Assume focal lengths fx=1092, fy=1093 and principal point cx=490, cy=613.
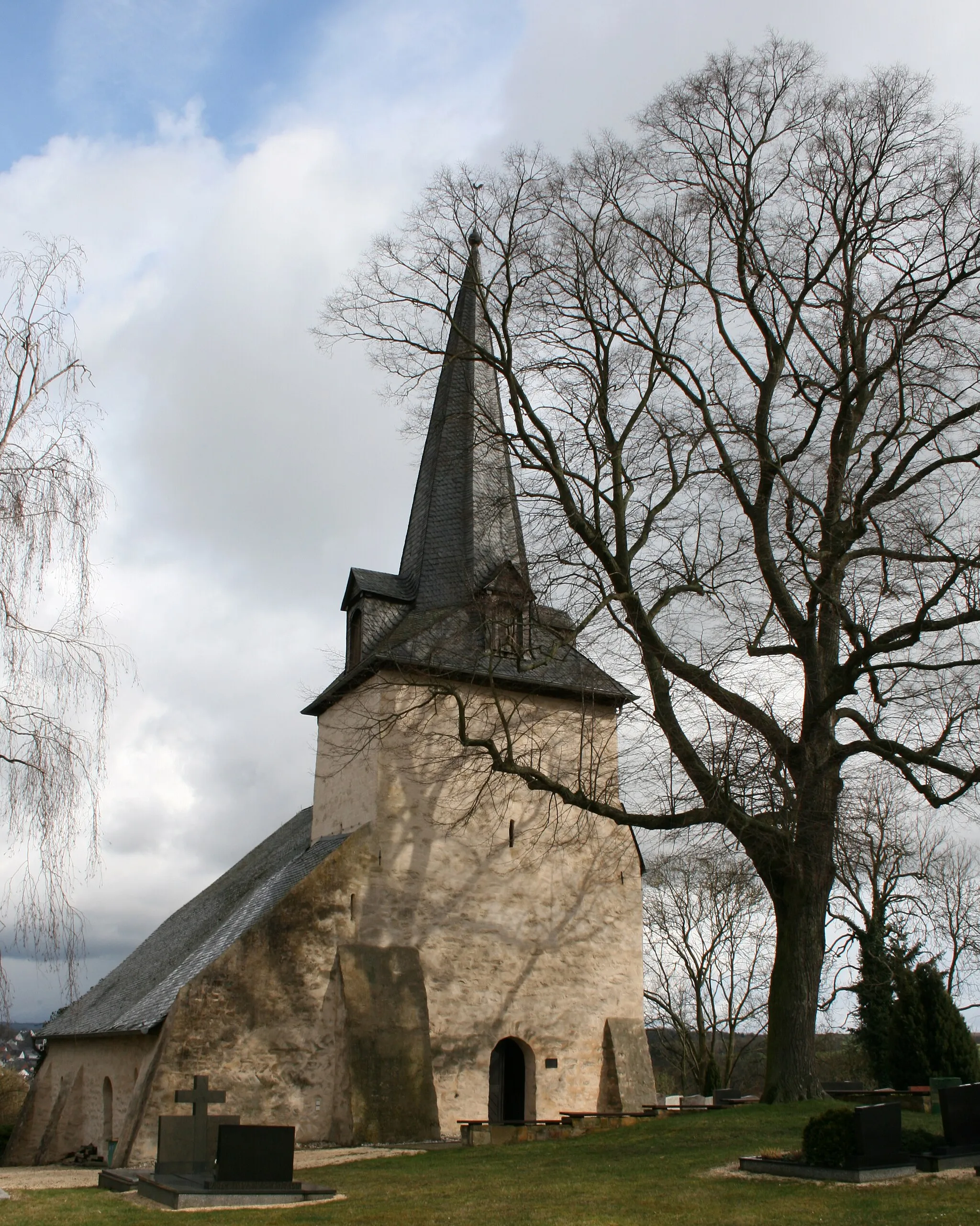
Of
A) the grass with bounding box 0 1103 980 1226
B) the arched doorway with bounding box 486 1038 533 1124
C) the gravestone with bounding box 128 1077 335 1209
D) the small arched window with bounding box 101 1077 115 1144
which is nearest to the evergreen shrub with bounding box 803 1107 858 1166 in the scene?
the grass with bounding box 0 1103 980 1226

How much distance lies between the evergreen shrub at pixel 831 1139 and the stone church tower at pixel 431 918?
18.8ft

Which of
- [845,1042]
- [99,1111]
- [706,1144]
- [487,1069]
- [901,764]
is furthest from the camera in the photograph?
[845,1042]

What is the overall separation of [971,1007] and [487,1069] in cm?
1883

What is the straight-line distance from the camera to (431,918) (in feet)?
61.3

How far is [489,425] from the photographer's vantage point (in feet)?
62.2

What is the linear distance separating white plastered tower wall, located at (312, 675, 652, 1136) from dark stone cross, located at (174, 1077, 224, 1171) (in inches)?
210

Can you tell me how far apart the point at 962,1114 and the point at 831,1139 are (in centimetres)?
140

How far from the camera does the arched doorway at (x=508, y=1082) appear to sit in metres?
18.7

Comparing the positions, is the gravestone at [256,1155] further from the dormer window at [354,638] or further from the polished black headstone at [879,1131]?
the dormer window at [354,638]

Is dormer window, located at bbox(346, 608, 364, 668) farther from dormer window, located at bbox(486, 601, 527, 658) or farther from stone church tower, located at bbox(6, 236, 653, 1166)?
dormer window, located at bbox(486, 601, 527, 658)

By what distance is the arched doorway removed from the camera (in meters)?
18.7

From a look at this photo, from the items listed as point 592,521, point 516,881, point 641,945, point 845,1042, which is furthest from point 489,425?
point 845,1042

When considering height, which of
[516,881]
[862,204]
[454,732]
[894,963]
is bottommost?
[894,963]

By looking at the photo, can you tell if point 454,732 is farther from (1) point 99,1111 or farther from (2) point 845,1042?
(2) point 845,1042
